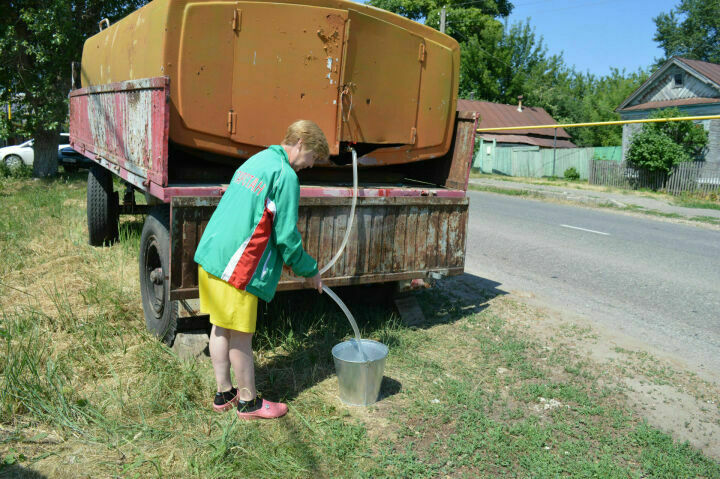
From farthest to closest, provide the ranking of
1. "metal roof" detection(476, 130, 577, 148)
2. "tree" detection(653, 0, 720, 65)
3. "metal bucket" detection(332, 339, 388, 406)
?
"tree" detection(653, 0, 720, 65) → "metal roof" detection(476, 130, 577, 148) → "metal bucket" detection(332, 339, 388, 406)

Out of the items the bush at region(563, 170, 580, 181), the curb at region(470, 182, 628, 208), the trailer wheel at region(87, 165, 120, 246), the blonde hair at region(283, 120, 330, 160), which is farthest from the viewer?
the bush at region(563, 170, 580, 181)

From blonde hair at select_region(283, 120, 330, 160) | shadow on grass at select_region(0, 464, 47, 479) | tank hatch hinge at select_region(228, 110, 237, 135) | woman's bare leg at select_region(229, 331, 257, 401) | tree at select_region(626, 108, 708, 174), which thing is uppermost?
tree at select_region(626, 108, 708, 174)

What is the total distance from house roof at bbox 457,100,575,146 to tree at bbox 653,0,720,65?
24826mm

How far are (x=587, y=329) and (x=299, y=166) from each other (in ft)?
9.95

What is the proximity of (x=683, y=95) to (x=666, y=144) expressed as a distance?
917 centimetres

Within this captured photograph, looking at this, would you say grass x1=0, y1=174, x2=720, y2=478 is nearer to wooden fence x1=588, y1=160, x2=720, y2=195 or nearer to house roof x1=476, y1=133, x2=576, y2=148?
wooden fence x1=588, y1=160, x2=720, y2=195

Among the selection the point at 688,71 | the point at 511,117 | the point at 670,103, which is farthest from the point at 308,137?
the point at 511,117

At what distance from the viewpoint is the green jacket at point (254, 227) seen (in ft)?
9.37

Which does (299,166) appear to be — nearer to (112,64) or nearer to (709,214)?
(112,64)

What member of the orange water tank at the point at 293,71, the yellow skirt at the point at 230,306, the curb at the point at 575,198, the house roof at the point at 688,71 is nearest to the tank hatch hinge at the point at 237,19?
the orange water tank at the point at 293,71

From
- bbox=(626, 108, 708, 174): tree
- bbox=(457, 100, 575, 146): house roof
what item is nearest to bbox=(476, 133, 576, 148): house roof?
bbox=(457, 100, 575, 146): house roof

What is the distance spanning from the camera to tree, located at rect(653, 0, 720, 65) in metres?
55.1

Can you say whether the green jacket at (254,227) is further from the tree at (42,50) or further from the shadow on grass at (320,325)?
the tree at (42,50)

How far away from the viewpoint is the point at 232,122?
3.91 metres
